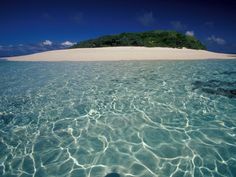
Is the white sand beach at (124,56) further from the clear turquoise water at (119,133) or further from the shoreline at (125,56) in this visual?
the clear turquoise water at (119,133)

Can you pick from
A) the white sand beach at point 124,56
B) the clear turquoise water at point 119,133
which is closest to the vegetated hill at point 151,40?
the white sand beach at point 124,56

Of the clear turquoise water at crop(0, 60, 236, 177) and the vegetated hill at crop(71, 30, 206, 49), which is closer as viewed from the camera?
the clear turquoise water at crop(0, 60, 236, 177)

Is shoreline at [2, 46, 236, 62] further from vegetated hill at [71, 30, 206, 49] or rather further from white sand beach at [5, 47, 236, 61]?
vegetated hill at [71, 30, 206, 49]

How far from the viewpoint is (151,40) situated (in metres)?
52.8

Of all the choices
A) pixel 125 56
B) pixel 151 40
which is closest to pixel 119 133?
pixel 125 56

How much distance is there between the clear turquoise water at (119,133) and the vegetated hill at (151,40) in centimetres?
4000

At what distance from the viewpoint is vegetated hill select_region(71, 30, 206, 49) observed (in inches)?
1897

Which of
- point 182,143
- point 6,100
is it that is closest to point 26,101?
point 6,100

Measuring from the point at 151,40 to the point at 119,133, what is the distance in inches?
2006

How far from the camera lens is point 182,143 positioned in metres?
4.72

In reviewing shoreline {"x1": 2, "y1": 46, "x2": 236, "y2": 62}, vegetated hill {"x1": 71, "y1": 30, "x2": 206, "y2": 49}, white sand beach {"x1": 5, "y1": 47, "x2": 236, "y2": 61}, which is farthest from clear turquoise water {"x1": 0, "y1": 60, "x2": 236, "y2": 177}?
vegetated hill {"x1": 71, "y1": 30, "x2": 206, "y2": 49}

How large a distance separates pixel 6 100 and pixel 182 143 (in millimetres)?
7909

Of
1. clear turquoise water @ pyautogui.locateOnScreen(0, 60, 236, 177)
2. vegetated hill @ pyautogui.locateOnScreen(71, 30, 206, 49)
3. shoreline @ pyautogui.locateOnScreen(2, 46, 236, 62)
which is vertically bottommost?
clear turquoise water @ pyautogui.locateOnScreen(0, 60, 236, 177)

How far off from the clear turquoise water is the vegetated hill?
131 feet
